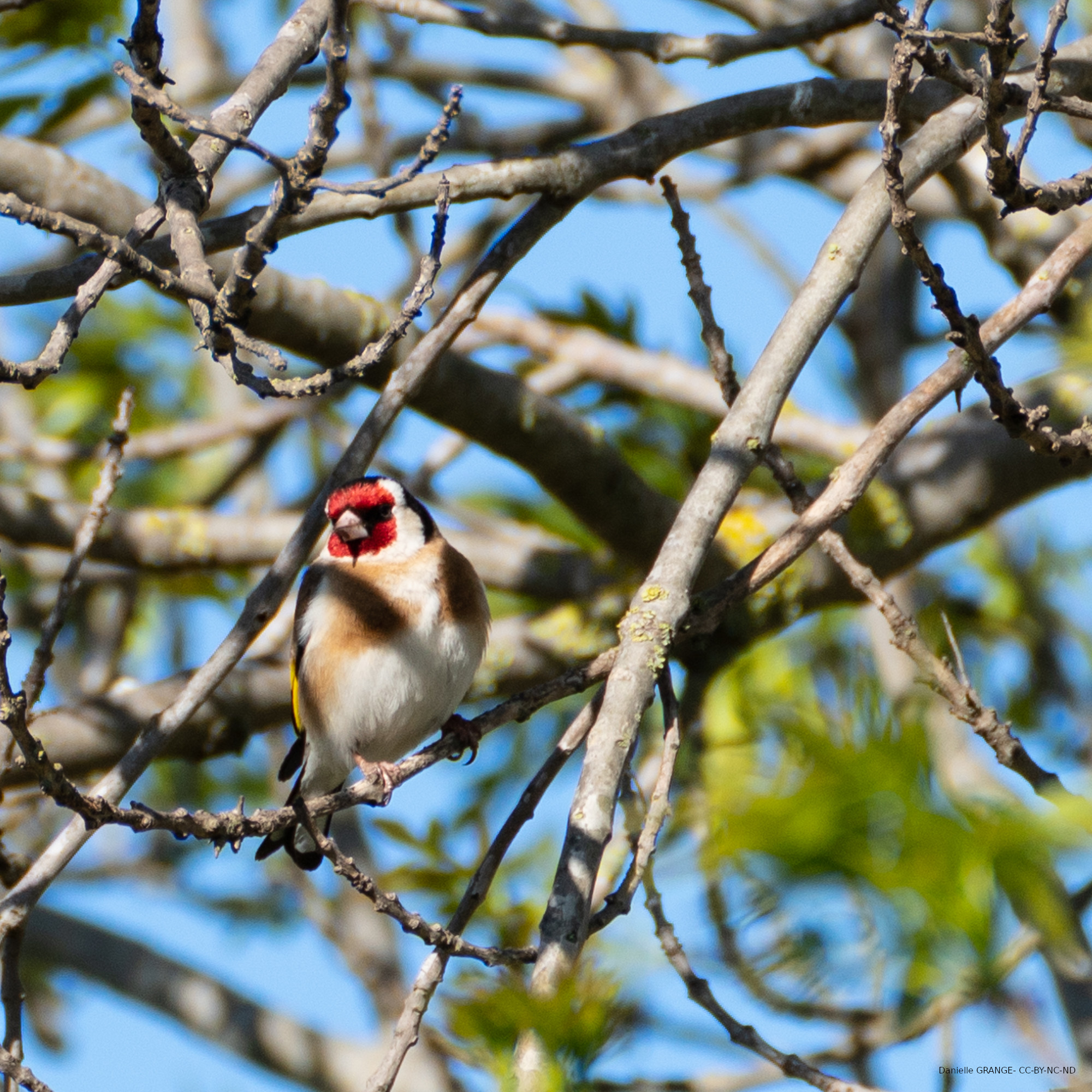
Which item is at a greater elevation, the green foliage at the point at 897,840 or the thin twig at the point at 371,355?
the thin twig at the point at 371,355

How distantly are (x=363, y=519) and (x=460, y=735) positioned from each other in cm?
118

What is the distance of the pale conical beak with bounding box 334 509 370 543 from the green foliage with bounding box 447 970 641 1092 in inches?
115

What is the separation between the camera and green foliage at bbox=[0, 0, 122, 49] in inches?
163

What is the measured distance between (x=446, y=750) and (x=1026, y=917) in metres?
1.86

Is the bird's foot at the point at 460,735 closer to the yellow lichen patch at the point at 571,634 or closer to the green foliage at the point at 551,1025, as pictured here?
the yellow lichen patch at the point at 571,634

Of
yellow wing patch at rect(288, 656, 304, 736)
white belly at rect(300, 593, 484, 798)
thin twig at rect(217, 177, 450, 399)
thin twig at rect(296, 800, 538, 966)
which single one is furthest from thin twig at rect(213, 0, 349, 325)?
yellow wing patch at rect(288, 656, 304, 736)

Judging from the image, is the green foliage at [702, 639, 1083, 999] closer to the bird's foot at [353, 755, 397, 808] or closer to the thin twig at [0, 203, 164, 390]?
the thin twig at [0, 203, 164, 390]

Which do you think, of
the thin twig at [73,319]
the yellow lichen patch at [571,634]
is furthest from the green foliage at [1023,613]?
the thin twig at [73,319]

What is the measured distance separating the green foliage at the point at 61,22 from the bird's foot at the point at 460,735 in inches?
94.6

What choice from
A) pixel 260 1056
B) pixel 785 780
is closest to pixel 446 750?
pixel 785 780

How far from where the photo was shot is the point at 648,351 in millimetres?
5859

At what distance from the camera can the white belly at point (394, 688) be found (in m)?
4.11

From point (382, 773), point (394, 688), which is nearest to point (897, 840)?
point (382, 773)

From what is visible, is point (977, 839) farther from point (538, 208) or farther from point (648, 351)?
point (648, 351)
